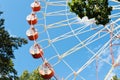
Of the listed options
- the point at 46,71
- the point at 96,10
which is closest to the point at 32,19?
the point at 46,71

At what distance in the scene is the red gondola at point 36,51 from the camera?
30034 millimetres

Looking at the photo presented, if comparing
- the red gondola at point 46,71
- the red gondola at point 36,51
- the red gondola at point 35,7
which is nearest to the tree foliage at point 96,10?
the red gondola at point 46,71

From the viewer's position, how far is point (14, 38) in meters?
43.1

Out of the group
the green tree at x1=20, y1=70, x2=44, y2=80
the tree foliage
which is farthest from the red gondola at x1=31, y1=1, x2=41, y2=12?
the green tree at x1=20, y1=70, x2=44, y2=80

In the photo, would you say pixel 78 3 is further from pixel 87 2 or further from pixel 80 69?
pixel 80 69

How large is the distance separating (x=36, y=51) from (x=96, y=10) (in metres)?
8.81

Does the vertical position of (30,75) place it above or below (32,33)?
below

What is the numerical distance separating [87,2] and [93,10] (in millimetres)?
541

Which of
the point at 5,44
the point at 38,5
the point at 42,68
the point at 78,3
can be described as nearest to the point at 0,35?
the point at 5,44

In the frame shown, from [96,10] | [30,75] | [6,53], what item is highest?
[96,10]

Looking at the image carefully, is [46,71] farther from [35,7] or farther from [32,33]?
[35,7]

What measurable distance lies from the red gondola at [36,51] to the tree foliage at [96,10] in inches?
304

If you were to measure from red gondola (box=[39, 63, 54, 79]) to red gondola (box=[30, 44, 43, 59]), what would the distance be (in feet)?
4.33

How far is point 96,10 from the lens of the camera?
2219 cm
